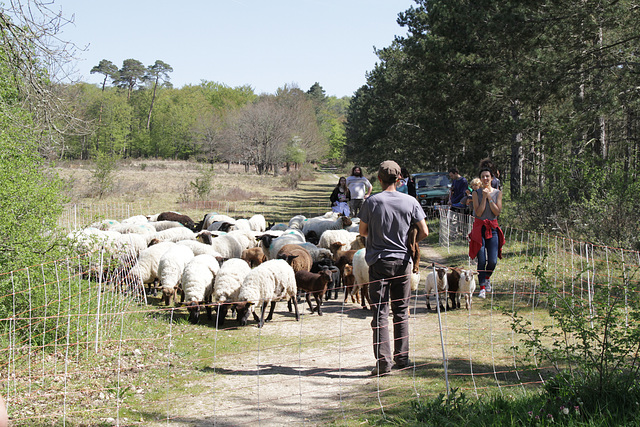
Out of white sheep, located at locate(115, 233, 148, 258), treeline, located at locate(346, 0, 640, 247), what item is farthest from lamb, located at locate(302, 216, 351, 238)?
treeline, located at locate(346, 0, 640, 247)

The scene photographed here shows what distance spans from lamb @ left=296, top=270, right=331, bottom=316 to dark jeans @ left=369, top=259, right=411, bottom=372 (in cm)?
325

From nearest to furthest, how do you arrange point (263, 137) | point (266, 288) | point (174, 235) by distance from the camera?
point (266, 288)
point (174, 235)
point (263, 137)

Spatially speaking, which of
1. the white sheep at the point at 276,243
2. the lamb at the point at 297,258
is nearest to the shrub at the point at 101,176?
the white sheep at the point at 276,243

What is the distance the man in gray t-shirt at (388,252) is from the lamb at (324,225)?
866 centimetres

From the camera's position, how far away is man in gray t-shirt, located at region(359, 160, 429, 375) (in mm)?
5559

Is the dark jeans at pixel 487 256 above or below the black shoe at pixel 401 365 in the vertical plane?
above

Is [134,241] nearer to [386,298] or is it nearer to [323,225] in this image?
[323,225]

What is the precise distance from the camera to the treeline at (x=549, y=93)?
12.3 meters

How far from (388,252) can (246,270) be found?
4.22m

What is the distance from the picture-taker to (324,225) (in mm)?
14898

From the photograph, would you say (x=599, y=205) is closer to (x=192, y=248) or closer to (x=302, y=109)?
(x=192, y=248)

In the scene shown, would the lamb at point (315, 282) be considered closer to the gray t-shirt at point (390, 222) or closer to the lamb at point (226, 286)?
the lamb at point (226, 286)

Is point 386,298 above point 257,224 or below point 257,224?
below

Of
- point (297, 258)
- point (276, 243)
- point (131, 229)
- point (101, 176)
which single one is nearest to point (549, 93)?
point (276, 243)
